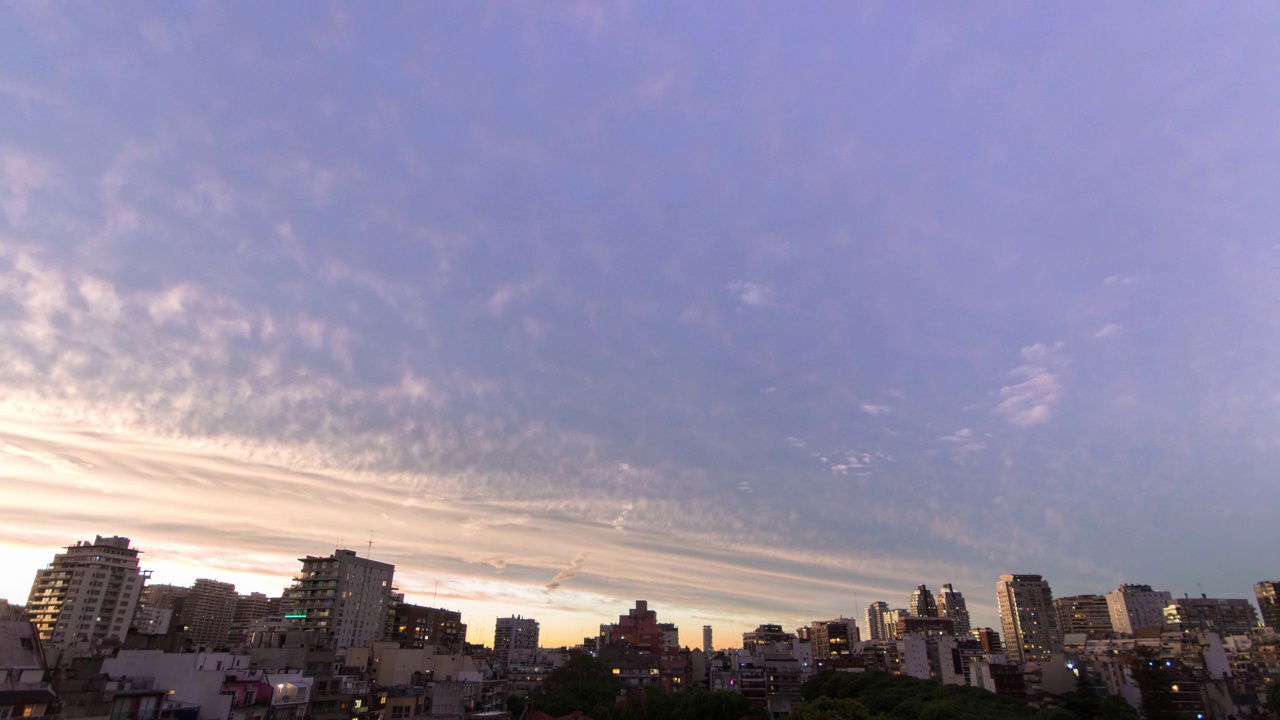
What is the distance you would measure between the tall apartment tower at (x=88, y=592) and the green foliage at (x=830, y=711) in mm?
148882

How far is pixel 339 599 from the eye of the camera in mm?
135000

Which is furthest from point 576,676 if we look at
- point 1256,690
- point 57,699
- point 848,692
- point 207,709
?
point 1256,690

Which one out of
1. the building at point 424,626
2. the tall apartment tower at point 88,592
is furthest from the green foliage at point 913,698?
the tall apartment tower at point 88,592

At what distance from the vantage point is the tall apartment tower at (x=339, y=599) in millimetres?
133500

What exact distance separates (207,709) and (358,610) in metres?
93.0

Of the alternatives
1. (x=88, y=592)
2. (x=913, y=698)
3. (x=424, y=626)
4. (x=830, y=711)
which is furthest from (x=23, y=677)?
(x=88, y=592)

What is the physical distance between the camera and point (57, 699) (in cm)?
4375

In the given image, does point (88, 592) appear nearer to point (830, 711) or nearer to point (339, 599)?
point (339, 599)

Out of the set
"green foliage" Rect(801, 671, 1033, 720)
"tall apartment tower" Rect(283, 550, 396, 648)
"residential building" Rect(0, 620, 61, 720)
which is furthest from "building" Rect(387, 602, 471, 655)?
"residential building" Rect(0, 620, 61, 720)

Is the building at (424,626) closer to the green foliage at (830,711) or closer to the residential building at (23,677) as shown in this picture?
the green foliage at (830,711)

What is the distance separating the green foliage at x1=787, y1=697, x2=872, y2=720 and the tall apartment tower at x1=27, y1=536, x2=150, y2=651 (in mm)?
148882

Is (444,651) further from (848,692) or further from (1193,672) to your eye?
(1193,672)

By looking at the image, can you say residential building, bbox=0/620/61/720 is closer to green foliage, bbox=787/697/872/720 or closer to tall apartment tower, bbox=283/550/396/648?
green foliage, bbox=787/697/872/720

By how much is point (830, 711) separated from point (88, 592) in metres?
165
